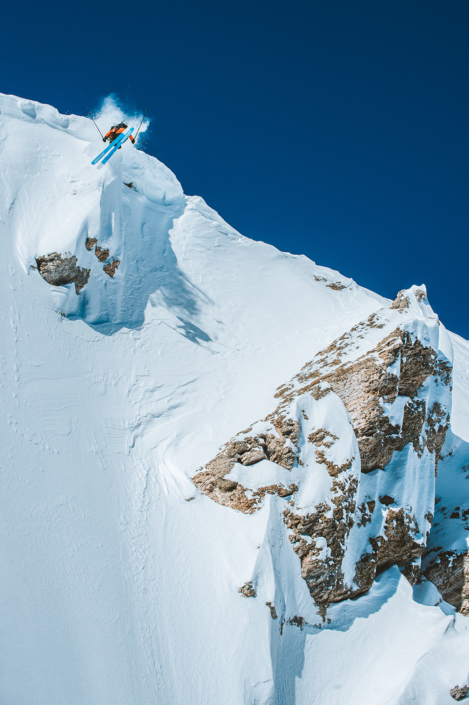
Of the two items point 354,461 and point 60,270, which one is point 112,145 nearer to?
point 60,270

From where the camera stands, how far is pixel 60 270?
17.0 m

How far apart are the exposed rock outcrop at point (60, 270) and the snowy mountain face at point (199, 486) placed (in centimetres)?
8

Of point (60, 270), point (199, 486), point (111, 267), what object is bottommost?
point (199, 486)

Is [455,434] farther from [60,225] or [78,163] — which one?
[78,163]

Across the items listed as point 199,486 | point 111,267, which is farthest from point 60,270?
point 199,486

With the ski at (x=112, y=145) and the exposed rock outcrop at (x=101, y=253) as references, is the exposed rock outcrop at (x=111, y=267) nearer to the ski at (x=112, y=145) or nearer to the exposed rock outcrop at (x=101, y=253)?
the exposed rock outcrop at (x=101, y=253)

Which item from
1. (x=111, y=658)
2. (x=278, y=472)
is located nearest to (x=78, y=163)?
(x=278, y=472)

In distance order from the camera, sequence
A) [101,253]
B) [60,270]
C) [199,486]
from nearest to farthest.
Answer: [199,486]
[60,270]
[101,253]

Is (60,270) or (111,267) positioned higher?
(111,267)

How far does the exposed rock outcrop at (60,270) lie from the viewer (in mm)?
16828

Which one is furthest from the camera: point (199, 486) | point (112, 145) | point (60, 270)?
point (112, 145)

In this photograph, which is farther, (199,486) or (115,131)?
(115,131)

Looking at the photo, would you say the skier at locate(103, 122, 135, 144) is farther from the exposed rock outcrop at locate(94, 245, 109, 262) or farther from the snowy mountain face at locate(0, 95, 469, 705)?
the exposed rock outcrop at locate(94, 245, 109, 262)

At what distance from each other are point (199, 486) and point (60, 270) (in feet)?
34.2
